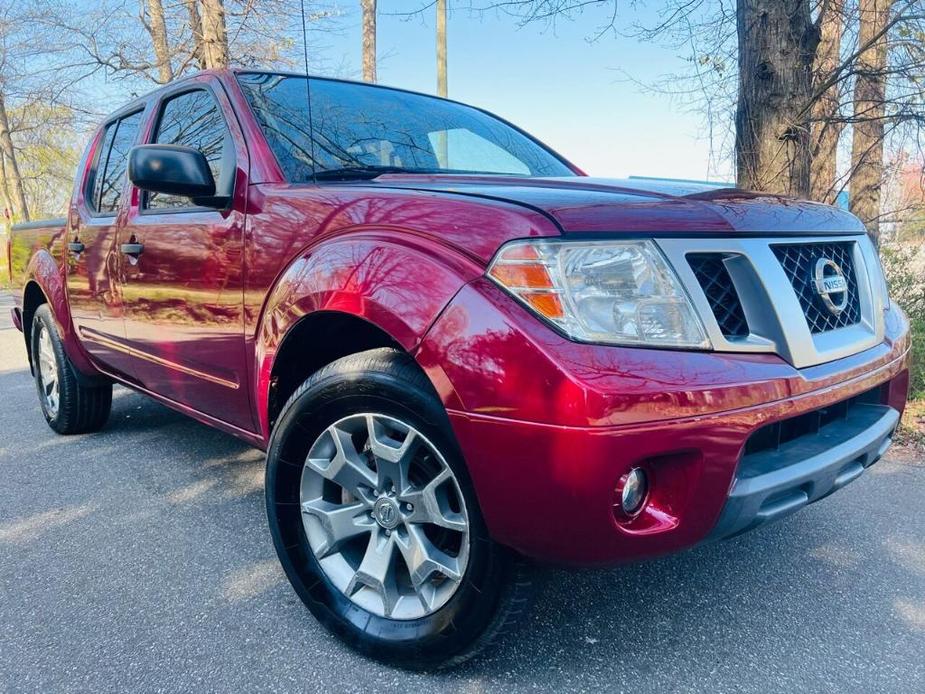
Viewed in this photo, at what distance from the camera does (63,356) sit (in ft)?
12.8

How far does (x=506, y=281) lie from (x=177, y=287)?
1.66m

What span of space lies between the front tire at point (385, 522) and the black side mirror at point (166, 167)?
0.90m

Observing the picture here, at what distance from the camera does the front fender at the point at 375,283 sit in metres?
1.60

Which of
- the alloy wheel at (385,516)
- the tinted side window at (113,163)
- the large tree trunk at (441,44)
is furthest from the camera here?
the large tree trunk at (441,44)

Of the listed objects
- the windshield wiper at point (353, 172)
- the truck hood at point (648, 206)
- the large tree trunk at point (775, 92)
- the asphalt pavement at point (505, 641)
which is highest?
the large tree trunk at point (775, 92)

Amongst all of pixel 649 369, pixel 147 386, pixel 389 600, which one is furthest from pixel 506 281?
pixel 147 386

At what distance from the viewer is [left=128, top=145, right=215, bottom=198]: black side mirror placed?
2.23m

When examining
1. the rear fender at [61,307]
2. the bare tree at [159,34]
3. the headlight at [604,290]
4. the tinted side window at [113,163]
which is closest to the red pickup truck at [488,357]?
the headlight at [604,290]

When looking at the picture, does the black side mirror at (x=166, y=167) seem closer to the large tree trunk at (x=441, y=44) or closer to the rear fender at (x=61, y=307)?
the rear fender at (x=61, y=307)

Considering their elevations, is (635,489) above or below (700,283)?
below

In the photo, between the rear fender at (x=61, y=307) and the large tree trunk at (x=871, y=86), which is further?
the large tree trunk at (x=871, y=86)

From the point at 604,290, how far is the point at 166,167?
158 cm

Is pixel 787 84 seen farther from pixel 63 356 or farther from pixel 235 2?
pixel 235 2

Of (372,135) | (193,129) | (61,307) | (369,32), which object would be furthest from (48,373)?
(369,32)
